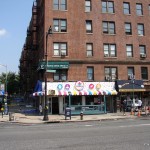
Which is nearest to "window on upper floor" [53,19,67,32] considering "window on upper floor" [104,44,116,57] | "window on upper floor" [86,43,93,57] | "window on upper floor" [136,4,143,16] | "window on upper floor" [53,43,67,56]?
"window on upper floor" [53,43,67,56]

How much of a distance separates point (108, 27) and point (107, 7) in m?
2.89

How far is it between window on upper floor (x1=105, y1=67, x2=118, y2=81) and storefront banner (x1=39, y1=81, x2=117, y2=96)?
0.90 metres

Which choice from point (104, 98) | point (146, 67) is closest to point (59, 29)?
point (104, 98)

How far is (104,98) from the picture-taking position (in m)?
40.6

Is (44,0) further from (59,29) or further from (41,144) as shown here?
(41,144)

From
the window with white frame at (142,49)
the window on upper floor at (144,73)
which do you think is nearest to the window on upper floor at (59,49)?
the window with white frame at (142,49)

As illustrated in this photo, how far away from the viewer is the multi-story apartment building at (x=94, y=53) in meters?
40.8

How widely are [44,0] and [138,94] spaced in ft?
59.3

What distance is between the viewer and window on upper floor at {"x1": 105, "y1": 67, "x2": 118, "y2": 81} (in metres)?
43.0

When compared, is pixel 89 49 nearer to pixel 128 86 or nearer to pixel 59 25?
pixel 59 25

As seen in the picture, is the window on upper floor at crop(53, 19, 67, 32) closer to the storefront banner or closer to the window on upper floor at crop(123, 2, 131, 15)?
the storefront banner

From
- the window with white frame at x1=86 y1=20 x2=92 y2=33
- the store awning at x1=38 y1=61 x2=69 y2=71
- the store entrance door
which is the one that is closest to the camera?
the store awning at x1=38 y1=61 x2=69 y2=71

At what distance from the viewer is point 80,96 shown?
41.8 meters

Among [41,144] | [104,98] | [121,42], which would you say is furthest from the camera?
[121,42]
